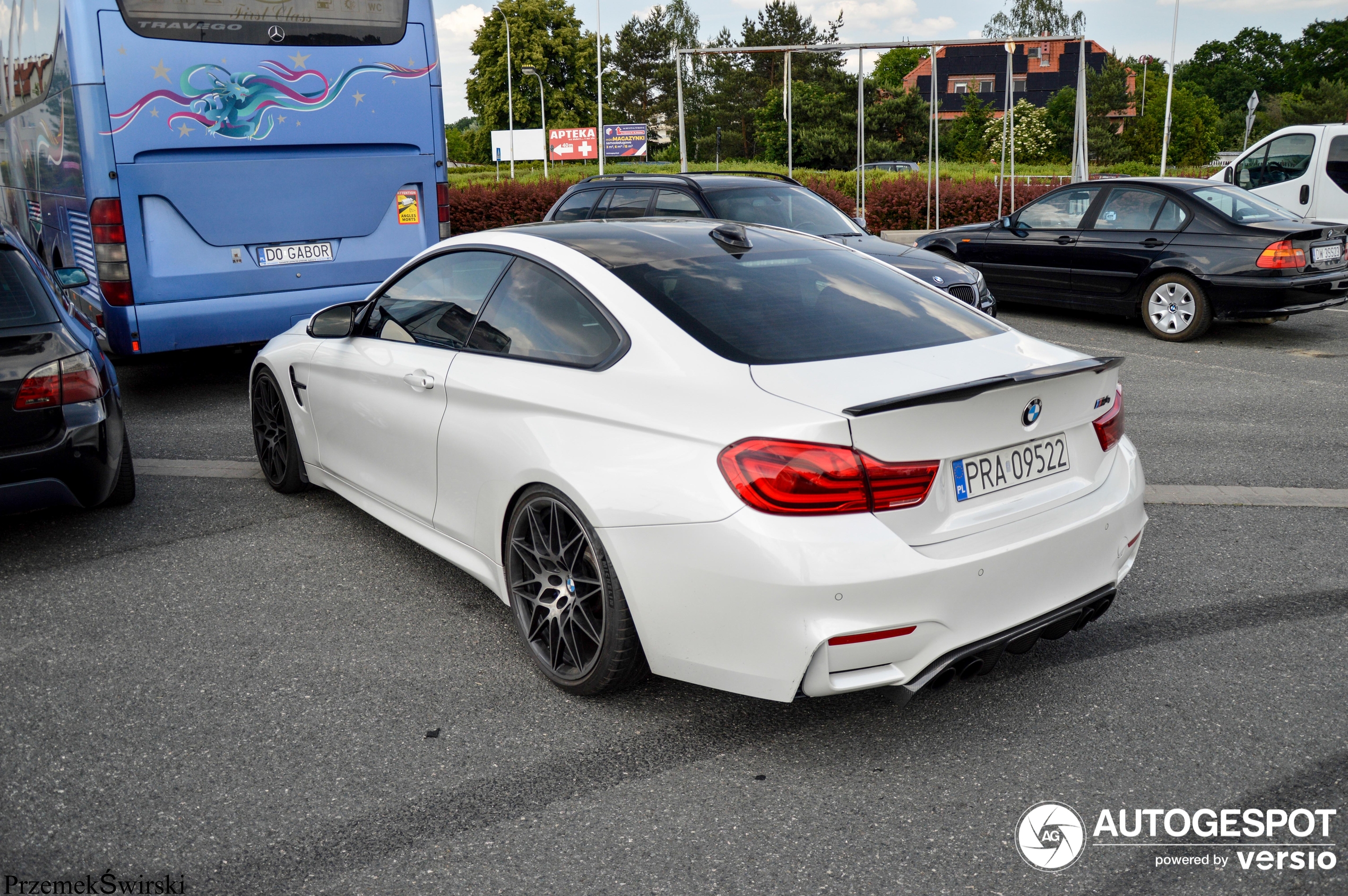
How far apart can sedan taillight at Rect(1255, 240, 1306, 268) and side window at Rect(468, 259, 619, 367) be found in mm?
8347

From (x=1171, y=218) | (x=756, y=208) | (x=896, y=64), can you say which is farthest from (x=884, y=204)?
(x=896, y=64)

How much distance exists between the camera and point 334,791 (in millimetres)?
3023

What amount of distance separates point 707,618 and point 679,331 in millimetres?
890

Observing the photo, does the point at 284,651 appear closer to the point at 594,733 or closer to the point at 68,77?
the point at 594,733

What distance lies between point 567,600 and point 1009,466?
140cm

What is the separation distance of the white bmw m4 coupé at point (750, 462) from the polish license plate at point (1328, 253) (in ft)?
24.6

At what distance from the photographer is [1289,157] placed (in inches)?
557

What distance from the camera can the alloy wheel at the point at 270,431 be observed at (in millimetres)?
5660

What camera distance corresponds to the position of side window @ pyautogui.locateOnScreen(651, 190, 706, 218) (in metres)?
9.90

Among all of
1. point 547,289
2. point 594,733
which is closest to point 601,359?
point 547,289

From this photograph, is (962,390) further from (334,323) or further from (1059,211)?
(1059,211)

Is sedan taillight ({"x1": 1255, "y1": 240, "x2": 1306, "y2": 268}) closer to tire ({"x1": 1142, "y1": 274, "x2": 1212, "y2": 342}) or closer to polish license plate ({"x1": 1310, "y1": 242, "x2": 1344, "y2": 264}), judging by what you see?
polish license plate ({"x1": 1310, "y1": 242, "x2": 1344, "y2": 264})

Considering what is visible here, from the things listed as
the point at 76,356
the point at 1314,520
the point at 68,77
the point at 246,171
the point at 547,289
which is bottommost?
the point at 1314,520

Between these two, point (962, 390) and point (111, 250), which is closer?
point (962, 390)
